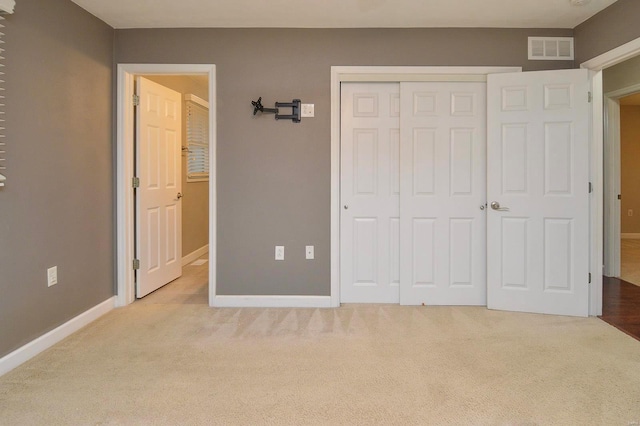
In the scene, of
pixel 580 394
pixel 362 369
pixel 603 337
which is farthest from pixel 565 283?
pixel 362 369

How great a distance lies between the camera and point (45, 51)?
2701 mm

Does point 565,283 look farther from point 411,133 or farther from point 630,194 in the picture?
point 630,194

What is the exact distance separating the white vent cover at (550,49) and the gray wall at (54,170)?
3.59 meters

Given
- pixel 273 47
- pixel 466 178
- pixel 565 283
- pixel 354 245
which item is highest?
pixel 273 47

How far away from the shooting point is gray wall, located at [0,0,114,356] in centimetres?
245

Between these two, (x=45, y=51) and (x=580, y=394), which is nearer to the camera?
(x=580, y=394)

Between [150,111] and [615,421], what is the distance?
159 inches

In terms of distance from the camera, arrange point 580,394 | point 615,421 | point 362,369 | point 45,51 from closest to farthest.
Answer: point 615,421, point 580,394, point 362,369, point 45,51

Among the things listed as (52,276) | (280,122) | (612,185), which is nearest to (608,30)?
(612,185)

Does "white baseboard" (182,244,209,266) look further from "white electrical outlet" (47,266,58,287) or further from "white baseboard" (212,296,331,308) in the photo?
"white electrical outlet" (47,266,58,287)

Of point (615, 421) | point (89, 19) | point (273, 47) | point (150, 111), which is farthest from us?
point (150, 111)

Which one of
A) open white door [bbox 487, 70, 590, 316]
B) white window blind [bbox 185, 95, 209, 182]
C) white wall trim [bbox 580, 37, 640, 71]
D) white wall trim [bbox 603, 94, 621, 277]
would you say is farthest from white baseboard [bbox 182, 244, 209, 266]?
white wall trim [bbox 603, 94, 621, 277]

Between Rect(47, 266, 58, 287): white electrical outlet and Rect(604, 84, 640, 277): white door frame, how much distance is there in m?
5.51

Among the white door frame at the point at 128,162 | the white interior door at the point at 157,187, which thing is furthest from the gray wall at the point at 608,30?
the white interior door at the point at 157,187
